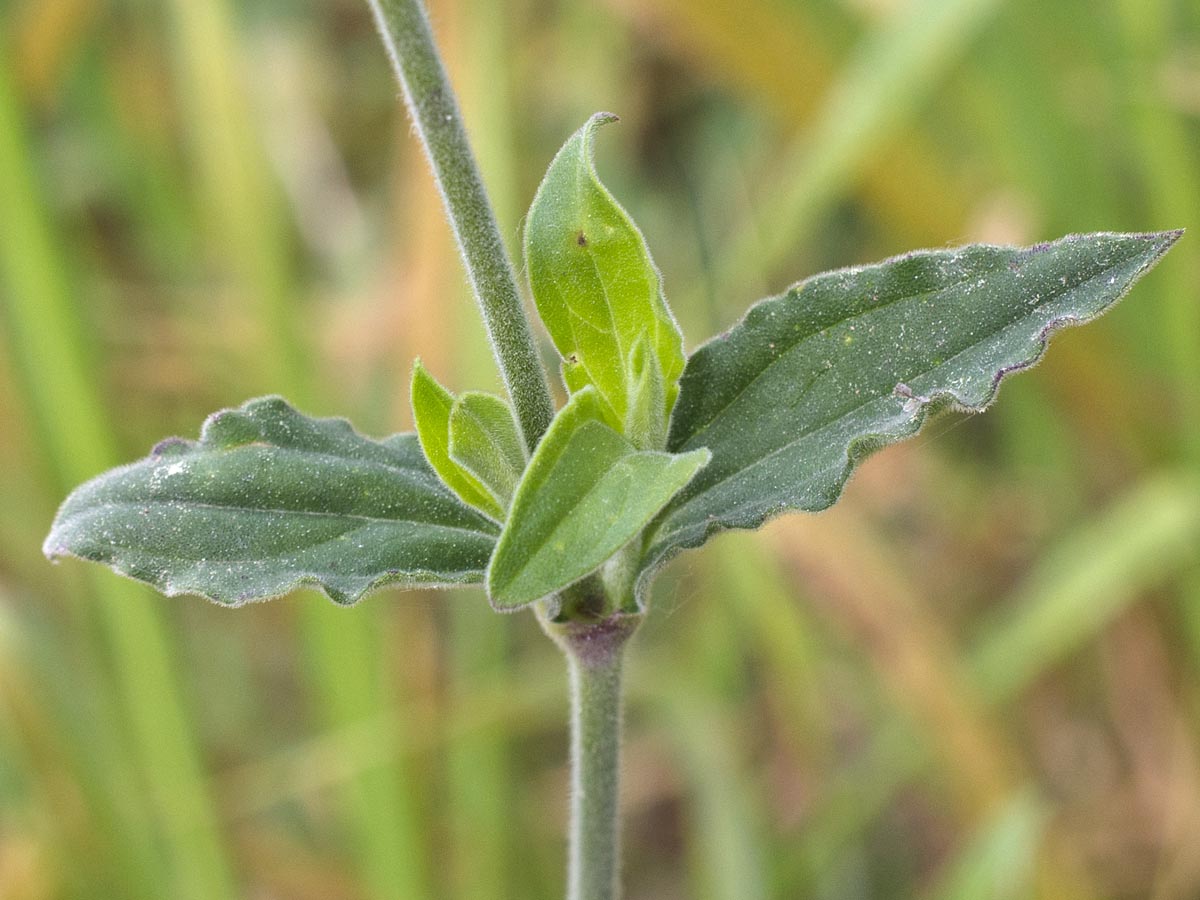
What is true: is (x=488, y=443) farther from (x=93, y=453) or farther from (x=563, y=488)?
(x=93, y=453)

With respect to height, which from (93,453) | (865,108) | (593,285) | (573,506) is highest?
(865,108)

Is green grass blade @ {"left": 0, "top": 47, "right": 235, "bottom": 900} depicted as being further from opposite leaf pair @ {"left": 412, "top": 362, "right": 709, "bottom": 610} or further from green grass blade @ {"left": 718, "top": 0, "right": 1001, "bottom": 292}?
opposite leaf pair @ {"left": 412, "top": 362, "right": 709, "bottom": 610}

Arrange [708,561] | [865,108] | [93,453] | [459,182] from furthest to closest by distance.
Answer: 1. [708,561]
2. [865,108]
3. [93,453]
4. [459,182]

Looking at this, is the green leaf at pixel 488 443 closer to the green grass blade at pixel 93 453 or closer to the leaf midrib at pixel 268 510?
the leaf midrib at pixel 268 510

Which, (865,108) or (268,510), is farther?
(865,108)

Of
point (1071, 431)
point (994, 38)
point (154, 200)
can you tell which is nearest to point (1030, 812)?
point (1071, 431)

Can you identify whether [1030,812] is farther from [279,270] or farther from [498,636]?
[279,270]

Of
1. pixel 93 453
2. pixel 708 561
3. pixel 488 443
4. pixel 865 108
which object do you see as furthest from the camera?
pixel 708 561

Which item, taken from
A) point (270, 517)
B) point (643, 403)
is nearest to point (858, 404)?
point (643, 403)
